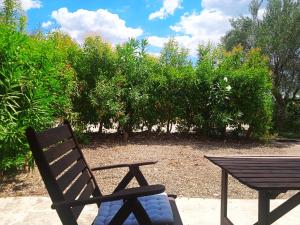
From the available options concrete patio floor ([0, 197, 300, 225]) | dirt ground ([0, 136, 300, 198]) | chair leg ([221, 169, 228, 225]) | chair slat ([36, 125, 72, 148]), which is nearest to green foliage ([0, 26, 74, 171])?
dirt ground ([0, 136, 300, 198])

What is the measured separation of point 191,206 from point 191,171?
188 cm

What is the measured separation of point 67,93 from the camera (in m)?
8.24

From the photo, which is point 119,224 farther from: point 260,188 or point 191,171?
point 191,171

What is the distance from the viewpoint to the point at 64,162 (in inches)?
117

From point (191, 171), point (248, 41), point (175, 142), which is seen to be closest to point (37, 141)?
point (191, 171)

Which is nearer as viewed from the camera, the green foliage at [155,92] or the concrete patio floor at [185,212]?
the concrete patio floor at [185,212]

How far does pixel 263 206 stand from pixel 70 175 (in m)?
1.34

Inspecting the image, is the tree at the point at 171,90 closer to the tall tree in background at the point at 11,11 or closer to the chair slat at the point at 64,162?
the tall tree in background at the point at 11,11

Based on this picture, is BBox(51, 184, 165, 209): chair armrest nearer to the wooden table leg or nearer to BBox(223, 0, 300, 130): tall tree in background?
the wooden table leg

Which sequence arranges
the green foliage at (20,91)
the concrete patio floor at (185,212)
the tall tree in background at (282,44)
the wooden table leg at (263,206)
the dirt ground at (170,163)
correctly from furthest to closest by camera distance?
the tall tree in background at (282,44), the dirt ground at (170,163), the green foliage at (20,91), the concrete patio floor at (185,212), the wooden table leg at (263,206)

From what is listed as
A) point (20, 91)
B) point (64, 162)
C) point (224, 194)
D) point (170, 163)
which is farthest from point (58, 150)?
point (170, 163)

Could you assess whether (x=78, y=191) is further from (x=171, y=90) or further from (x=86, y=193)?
(x=171, y=90)

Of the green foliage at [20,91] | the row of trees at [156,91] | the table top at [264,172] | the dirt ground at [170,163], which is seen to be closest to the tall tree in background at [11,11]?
the row of trees at [156,91]

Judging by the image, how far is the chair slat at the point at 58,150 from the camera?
2.69 metres
